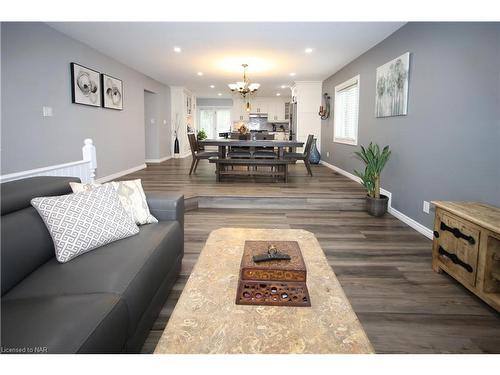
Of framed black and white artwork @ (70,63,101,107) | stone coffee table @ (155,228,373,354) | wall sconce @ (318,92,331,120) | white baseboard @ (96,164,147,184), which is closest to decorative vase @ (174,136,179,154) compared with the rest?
white baseboard @ (96,164,147,184)

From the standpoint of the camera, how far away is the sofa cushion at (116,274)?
143 cm

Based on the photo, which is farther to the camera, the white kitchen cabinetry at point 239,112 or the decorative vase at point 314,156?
the white kitchen cabinetry at point 239,112

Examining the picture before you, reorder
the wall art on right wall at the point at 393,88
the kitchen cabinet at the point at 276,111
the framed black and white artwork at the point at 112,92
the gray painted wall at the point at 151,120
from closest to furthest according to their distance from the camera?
the wall art on right wall at the point at 393,88
the framed black and white artwork at the point at 112,92
the gray painted wall at the point at 151,120
the kitchen cabinet at the point at 276,111

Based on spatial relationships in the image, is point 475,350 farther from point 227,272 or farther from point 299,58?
point 299,58

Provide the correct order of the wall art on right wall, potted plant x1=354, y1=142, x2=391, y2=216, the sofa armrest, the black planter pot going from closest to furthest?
the sofa armrest
the wall art on right wall
potted plant x1=354, y1=142, x2=391, y2=216
the black planter pot

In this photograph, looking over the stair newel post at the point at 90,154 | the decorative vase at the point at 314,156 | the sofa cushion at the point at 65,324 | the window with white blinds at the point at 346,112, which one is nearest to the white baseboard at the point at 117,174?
the stair newel post at the point at 90,154

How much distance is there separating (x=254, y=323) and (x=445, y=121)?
3069 millimetres

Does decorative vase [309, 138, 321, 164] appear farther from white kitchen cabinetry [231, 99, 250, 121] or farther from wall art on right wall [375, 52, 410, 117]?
white kitchen cabinetry [231, 99, 250, 121]

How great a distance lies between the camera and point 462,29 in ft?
9.98

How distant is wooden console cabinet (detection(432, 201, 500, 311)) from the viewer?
82.9 inches

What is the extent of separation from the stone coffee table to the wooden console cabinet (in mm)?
1237

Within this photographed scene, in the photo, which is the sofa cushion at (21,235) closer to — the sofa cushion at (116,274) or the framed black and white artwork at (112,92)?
the sofa cushion at (116,274)

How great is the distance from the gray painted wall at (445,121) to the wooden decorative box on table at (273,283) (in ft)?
6.86

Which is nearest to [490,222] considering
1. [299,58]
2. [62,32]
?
[299,58]
